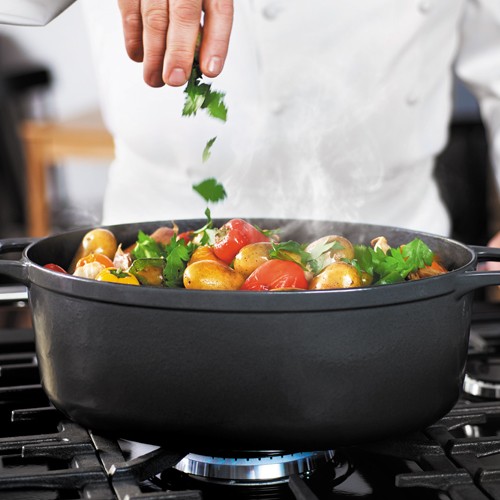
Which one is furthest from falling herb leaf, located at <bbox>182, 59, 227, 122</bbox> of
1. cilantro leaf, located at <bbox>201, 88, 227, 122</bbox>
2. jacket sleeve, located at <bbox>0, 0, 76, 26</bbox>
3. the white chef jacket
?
the white chef jacket

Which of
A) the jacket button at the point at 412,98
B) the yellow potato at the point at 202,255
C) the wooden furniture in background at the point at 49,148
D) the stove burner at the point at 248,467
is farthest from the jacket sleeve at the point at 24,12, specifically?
the wooden furniture in background at the point at 49,148

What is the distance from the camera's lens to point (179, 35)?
94 centimetres

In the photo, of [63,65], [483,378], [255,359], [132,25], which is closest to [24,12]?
[132,25]

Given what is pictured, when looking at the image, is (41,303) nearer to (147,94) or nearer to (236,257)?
(236,257)

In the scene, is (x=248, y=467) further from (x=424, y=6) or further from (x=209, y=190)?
(x=424, y=6)

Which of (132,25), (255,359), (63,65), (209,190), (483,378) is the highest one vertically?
(63,65)

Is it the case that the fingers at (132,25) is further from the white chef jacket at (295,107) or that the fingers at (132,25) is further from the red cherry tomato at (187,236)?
the white chef jacket at (295,107)

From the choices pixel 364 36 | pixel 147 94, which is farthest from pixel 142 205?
pixel 364 36

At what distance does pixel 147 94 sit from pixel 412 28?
0.53 m

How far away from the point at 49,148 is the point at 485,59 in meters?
2.53

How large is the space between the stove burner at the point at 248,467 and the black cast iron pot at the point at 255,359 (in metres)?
0.04

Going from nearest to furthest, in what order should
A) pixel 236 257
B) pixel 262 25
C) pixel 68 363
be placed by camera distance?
pixel 68 363 < pixel 236 257 < pixel 262 25

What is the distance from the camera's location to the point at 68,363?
33.8 inches

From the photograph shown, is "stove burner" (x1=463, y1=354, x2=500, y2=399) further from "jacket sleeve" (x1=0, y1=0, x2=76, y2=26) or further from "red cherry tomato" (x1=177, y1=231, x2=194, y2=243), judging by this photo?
"jacket sleeve" (x1=0, y1=0, x2=76, y2=26)
